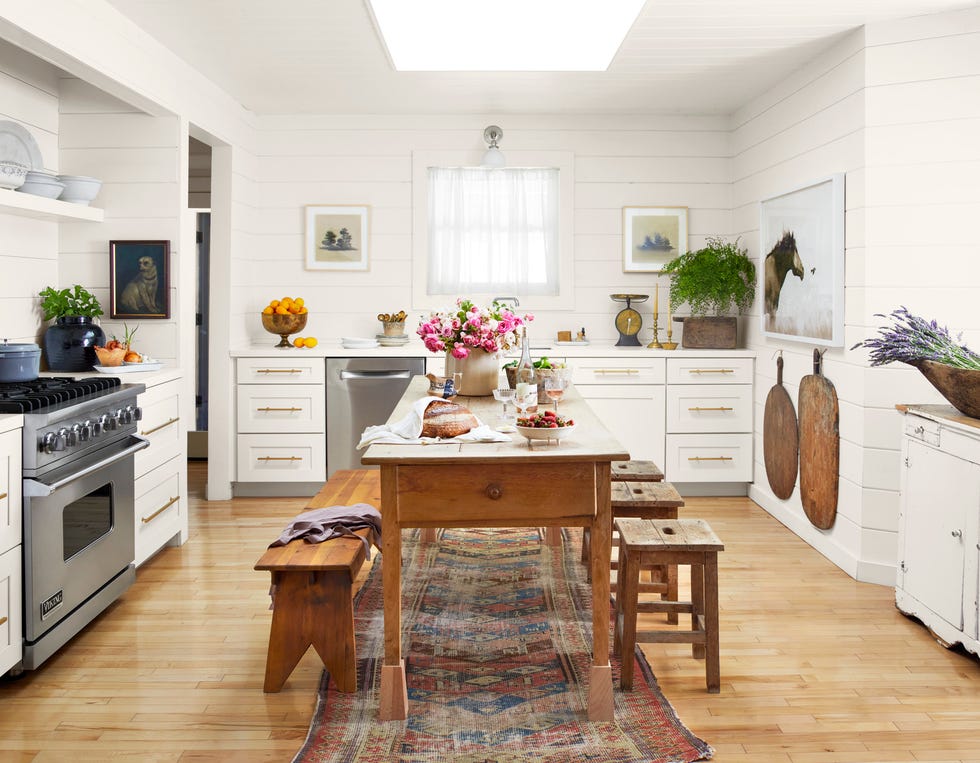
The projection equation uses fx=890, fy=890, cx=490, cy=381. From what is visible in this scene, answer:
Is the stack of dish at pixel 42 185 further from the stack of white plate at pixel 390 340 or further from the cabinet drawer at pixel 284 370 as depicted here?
the stack of white plate at pixel 390 340

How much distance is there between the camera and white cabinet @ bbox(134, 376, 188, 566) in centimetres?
421

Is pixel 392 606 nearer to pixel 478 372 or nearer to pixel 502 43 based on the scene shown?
pixel 478 372

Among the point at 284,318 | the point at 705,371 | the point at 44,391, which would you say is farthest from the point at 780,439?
the point at 44,391

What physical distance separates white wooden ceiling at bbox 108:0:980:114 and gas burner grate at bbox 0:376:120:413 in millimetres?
1674

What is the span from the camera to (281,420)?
19.1 feet

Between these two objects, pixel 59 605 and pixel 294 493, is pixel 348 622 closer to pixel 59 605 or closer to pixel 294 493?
pixel 59 605

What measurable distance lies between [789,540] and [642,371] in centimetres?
149

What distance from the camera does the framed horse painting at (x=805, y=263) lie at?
170 inches

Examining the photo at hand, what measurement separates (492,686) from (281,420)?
3233mm

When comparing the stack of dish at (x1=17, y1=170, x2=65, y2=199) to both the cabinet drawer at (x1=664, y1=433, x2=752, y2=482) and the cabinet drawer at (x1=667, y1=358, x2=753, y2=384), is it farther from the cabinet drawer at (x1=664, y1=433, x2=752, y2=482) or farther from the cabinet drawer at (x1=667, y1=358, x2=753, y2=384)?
the cabinet drawer at (x1=664, y1=433, x2=752, y2=482)

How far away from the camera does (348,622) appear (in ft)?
9.70

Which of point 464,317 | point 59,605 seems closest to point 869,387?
point 464,317

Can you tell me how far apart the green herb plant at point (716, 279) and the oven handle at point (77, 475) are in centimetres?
349

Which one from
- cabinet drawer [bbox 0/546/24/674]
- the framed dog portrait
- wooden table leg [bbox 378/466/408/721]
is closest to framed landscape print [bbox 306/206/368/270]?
the framed dog portrait
